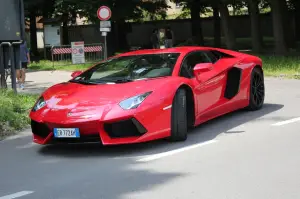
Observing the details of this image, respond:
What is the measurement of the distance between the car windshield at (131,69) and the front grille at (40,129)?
102 centimetres

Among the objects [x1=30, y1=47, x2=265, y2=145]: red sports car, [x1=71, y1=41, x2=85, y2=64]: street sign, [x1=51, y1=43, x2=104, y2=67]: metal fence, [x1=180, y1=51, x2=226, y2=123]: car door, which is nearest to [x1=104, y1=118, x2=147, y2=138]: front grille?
[x1=30, y1=47, x2=265, y2=145]: red sports car

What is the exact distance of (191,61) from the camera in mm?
7938

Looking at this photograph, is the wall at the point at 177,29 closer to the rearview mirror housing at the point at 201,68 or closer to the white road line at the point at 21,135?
the white road line at the point at 21,135

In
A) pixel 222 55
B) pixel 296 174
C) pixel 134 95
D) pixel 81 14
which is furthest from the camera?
pixel 81 14

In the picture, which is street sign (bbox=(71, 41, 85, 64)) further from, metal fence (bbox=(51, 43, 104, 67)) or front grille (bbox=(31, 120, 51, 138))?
front grille (bbox=(31, 120, 51, 138))

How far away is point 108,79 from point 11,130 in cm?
219

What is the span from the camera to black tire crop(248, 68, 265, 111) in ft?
30.2

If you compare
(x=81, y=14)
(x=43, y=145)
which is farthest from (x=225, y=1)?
(x=43, y=145)

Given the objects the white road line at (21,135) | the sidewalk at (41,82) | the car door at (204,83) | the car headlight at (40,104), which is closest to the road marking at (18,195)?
the car headlight at (40,104)

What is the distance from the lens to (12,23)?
11242 mm

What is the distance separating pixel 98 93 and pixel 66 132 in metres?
0.69

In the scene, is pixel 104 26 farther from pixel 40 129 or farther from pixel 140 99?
pixel 140 99

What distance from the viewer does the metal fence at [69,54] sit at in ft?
84.9

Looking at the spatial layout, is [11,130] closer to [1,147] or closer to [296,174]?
[1,147]
